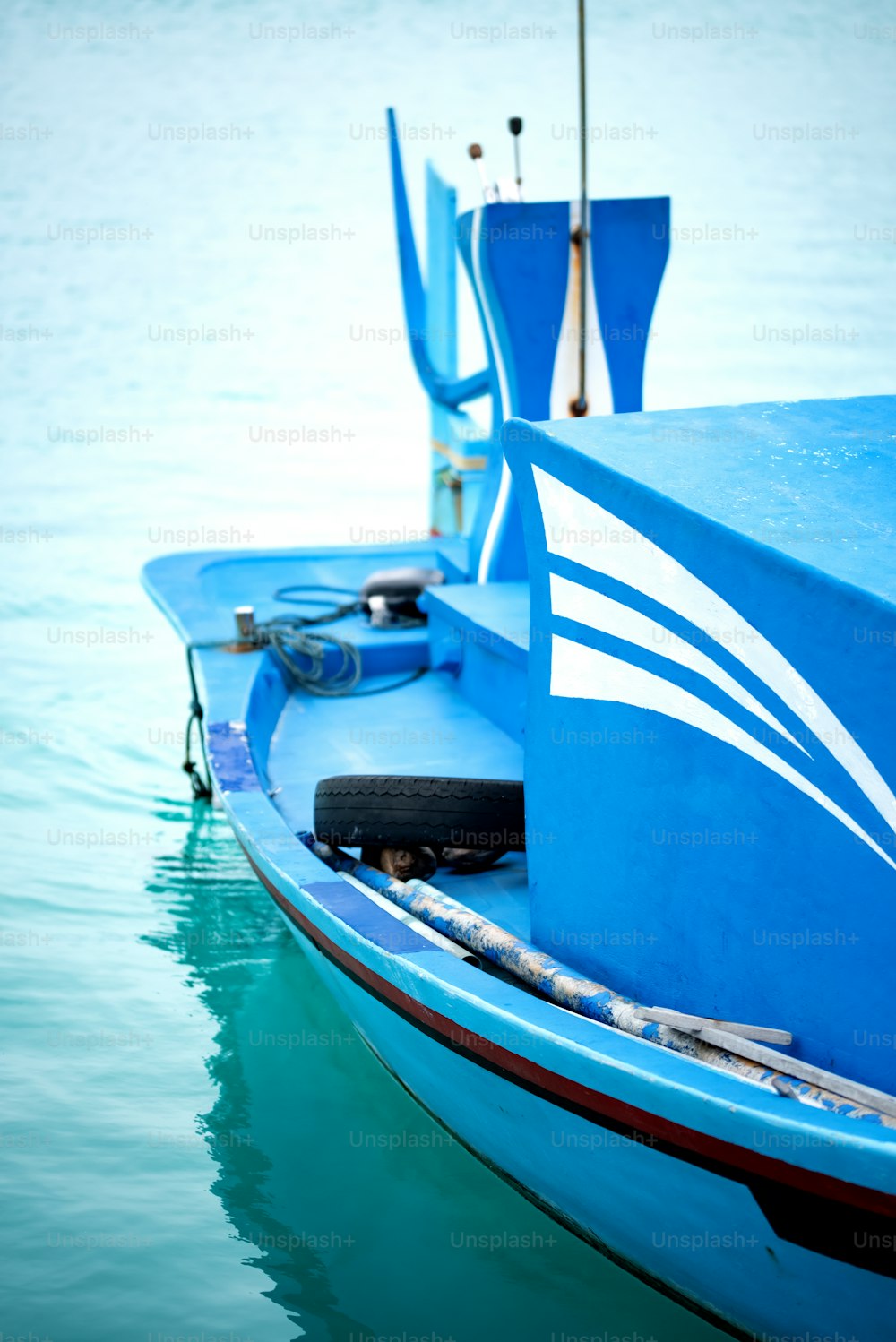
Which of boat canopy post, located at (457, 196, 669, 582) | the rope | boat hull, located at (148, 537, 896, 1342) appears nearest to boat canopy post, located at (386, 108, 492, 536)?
the rope

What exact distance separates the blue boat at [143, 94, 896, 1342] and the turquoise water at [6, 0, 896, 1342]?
38cm

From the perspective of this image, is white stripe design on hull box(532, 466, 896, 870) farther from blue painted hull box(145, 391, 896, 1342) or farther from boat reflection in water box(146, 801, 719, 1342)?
boat reflection in water box(146, 801, 719, 1342)

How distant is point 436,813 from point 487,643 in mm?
1004

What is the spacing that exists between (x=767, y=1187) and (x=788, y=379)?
1330 centimetres

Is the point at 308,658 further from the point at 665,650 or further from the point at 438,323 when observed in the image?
the point at 665,650

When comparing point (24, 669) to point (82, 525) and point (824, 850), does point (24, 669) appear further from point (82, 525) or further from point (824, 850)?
point (824, 850)

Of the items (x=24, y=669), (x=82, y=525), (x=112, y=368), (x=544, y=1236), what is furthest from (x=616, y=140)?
(x=544, y=1236)

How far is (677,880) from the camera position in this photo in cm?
214

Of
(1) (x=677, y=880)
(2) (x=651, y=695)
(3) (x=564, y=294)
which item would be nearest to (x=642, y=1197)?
(1) (x=677, y=880)

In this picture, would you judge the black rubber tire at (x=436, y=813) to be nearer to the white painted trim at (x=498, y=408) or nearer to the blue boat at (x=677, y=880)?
the blue boat at (x=677, y=880)

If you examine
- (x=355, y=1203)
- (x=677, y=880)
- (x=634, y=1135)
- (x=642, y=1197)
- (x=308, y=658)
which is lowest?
→ (x=355, y=1203)

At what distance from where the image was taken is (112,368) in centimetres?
1625

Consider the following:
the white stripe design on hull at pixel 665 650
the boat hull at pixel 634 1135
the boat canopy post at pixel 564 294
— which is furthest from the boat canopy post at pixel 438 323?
the white stripe design on hull at pixel 665 650

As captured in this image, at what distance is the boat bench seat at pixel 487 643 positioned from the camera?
3713mm
